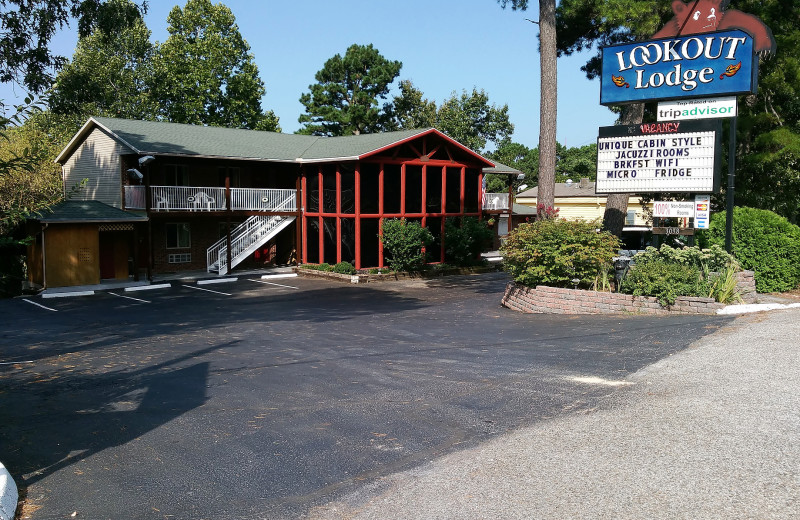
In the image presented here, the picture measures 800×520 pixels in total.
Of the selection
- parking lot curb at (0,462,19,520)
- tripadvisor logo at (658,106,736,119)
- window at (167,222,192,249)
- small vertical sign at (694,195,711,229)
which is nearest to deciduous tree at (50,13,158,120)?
window at (167,222,192,249)

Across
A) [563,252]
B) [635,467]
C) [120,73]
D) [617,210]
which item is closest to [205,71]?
A: [120,73]

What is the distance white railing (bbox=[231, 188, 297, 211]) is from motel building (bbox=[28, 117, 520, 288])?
0.16 feet

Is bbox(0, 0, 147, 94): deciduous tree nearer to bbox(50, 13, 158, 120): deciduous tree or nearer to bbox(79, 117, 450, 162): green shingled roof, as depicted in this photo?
bbox(79, 117, 450, 162): green shingled roof

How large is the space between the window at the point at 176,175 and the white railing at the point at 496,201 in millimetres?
15371

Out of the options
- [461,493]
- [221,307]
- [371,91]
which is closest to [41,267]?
[221,307]

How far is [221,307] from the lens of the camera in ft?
60.3

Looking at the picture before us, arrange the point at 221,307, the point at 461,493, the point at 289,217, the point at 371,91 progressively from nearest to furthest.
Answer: the point at 461,493
the point at 221,307
the point at 289,217
the point at 371,91

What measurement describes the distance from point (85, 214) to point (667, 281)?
20511mm

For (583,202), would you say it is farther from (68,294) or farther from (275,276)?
(68,294)

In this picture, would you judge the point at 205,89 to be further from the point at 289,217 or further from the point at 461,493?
the point at 461,493

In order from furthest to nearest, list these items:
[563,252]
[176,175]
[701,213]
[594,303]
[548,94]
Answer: [176,175]
[548,94]
[701,213]
[563,252]
[594,303]

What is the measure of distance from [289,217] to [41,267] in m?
10.4

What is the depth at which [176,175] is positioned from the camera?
90.9 ft

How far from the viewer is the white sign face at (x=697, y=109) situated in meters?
15.3
